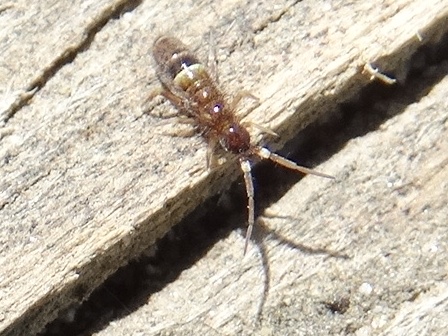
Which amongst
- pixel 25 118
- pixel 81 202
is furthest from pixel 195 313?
pixel 25 118

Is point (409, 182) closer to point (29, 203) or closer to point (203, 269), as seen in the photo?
point (203, 269)

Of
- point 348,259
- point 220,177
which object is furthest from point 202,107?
point 348,259

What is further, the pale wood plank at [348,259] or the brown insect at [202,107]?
the brown insect at [202,107]

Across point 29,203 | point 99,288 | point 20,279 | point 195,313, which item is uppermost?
point 29,203

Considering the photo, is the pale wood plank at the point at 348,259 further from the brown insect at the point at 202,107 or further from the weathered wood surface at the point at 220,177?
the brown insect at the point at 202,107

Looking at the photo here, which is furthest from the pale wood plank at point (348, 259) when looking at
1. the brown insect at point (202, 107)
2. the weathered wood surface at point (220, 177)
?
the brown insect at point (202, 107)

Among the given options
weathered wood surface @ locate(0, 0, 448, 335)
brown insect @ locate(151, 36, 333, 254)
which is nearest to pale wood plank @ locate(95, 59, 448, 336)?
weathered wood surface @ locate(0, 0, 448, 335)
